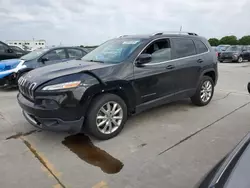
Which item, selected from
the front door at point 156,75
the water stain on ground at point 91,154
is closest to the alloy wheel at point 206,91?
the front door at point 156,75

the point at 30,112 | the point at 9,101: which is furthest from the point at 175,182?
the point at 9,101

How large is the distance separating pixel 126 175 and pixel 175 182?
58 centimetres

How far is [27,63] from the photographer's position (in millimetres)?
7883

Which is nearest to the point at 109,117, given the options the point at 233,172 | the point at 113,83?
the point at 113,83

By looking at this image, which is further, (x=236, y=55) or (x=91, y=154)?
(x=236, y=55)

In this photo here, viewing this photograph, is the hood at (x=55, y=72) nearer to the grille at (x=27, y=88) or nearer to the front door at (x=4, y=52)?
the grille at (x=27, y=88)

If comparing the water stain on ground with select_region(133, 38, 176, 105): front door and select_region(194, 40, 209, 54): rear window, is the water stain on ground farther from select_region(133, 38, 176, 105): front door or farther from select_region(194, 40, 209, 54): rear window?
select_region(194, 40, 209, 54): rear window

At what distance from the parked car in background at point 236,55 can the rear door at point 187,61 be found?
1736 cm

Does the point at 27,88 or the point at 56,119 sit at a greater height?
the point at 27,88

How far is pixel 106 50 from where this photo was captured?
482 cm

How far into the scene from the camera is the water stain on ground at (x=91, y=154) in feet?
10.5

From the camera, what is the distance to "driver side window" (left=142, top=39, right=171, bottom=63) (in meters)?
4.51

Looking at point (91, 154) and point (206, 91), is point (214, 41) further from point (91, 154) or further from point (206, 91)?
point (91, 154)

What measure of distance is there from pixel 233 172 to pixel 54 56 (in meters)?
7.74
